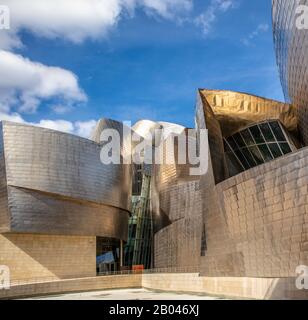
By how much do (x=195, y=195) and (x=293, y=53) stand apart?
11.8m

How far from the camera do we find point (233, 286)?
43.9 ft

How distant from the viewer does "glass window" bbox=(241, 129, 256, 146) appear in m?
19.8

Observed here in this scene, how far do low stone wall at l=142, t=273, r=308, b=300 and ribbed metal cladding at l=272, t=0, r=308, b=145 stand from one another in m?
8.30

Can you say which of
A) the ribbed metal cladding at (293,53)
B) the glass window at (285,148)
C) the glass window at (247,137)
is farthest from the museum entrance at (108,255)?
the ribbed metal cladding at (293,53)

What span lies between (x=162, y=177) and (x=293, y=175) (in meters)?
21.2

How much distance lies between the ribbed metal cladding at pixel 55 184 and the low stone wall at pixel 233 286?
9.28 metres

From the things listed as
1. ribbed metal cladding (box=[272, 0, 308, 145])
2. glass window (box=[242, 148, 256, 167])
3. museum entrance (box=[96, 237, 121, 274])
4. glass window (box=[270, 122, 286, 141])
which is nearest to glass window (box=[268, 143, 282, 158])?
glass window (box=[270, 122, 286, 141])

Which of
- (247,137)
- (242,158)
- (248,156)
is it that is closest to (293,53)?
(247,137)

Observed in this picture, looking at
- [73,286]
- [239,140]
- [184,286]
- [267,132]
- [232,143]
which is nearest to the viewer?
[184,286]

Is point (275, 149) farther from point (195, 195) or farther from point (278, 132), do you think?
point (195, 195)

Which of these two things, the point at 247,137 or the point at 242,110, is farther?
the point at 247,137

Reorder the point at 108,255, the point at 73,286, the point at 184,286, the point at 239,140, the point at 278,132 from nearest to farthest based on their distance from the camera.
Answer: the point at 184,286
the point at 278,132
the point at 239,140
the point at 73,286
the point at 108,255

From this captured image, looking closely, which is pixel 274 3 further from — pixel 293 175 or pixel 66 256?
pixel 66 256

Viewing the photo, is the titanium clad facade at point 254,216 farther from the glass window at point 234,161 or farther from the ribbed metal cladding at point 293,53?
the ribbed metal cladding at point 293,53
